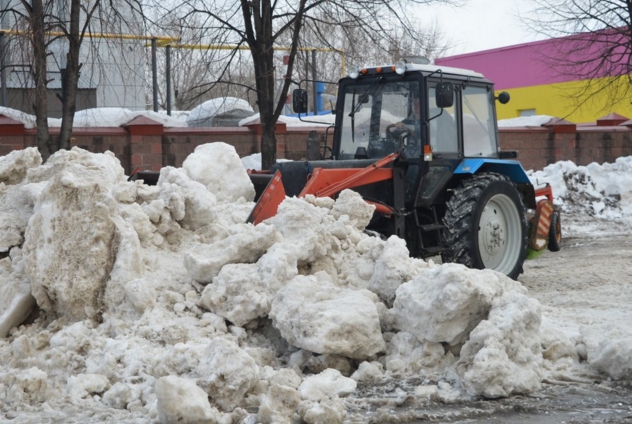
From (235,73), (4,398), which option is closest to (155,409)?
(4,398)

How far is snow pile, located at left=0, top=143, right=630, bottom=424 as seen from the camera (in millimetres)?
4938

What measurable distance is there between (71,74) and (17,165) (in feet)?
15.2

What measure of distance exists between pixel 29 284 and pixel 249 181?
7.96ft

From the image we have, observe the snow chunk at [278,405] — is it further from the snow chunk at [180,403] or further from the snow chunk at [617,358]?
the snow chunk at [617,358]

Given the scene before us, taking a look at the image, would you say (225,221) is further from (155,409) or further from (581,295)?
(581,295)

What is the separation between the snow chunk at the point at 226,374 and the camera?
4789 millimetres

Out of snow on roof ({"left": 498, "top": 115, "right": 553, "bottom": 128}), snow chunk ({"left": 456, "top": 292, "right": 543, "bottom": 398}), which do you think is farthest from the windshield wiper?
snow on roof ({"left": 498, "top": 115, "right": 553, "bottom": 128})

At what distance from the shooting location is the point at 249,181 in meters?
8.04

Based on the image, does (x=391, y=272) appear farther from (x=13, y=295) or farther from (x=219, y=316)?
(x=13, y=295)

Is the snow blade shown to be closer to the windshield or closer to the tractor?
the tractor

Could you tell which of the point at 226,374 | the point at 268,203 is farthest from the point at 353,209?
the point at 226,374

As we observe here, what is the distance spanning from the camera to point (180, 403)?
4.46 meters

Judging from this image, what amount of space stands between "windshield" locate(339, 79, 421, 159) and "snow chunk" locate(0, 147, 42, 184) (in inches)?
125

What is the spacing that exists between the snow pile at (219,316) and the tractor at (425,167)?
1656 mm
